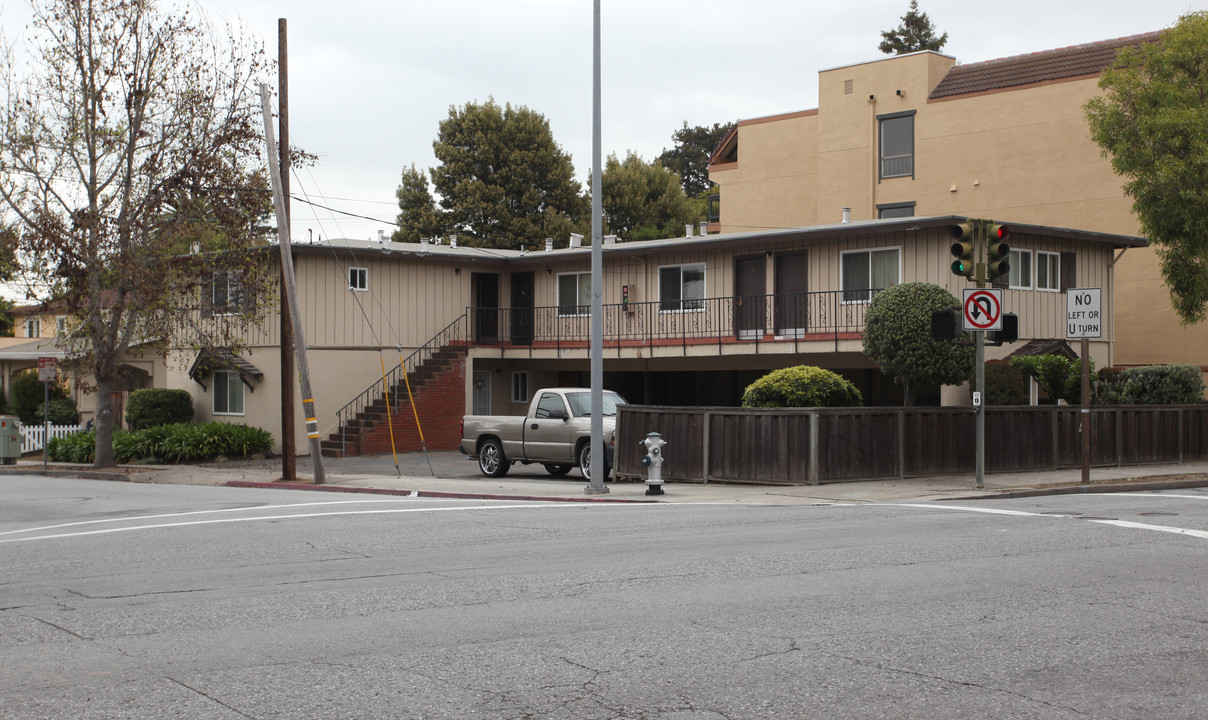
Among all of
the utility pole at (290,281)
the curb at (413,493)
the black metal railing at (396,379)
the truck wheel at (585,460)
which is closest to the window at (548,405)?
the truck wheel at (585,460)

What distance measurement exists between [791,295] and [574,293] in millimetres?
7883

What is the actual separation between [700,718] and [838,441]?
46.7ft

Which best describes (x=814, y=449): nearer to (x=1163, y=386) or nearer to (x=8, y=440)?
(x=1163, y=386)

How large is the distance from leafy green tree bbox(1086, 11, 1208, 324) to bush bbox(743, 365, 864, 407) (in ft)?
35.7

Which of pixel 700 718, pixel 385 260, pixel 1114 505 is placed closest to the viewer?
pixel 700 718

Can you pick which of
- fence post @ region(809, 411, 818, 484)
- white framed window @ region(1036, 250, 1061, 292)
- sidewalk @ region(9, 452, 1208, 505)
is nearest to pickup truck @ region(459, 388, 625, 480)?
sidewalk @ region(9, 452, 1208, 505)

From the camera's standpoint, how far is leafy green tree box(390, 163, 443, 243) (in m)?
55.5

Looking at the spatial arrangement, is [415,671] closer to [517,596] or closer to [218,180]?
[517,596]

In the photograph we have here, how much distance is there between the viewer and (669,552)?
11109 mm

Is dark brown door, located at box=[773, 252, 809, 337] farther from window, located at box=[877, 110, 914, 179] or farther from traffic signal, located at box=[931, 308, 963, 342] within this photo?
window, located at box=[877, 110, 914, 179]

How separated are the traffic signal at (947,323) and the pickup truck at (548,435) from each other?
6817mm

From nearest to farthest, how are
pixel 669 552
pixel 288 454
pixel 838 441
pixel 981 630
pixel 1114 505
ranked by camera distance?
pixel 981 630, pixel 669 552, pixel 1114 505, pixel 838 441, pixel 288 454

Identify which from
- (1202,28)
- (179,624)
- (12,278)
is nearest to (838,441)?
(179,624)

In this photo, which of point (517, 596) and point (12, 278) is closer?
point (517, 596)
